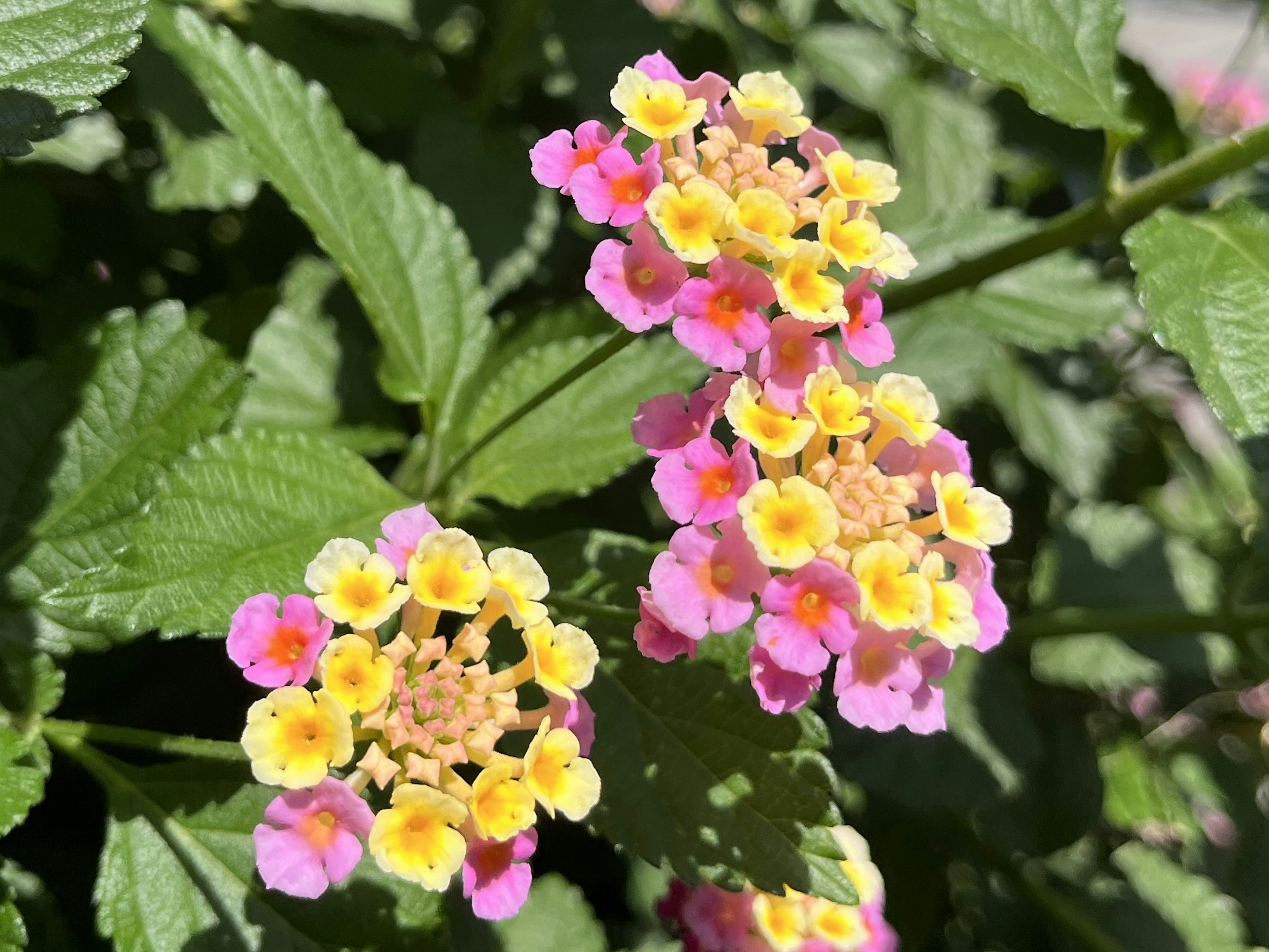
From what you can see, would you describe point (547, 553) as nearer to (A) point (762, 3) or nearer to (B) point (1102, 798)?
(B) point (1102, 798)

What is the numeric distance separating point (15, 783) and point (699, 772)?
517mm

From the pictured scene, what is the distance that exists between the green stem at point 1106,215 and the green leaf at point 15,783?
2.94ft

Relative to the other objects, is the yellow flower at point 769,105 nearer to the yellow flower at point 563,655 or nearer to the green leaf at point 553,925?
the yellow flower at point 563,655

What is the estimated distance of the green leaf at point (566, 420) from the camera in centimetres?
104

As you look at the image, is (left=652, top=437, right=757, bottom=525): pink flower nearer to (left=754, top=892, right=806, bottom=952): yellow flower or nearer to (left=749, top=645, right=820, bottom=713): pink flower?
(left=749, top=645, right=820, bottom=713): pink flower

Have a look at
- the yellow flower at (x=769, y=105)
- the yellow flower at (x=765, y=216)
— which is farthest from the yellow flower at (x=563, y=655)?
the yellow flower at (x=769, y=105)

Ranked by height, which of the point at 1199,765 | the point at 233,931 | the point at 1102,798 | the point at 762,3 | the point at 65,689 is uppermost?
the point at 762,3

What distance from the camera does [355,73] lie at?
1.46 metres

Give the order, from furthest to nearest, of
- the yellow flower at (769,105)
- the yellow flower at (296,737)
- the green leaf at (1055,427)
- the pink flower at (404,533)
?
1. the green leaf at (1055,427)
2. the yellow flower at (769,105)
3. the pink flower at (404,533)
4. the yellow flower at (296,737)

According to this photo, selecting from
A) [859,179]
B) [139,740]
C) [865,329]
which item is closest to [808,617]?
[865,329]

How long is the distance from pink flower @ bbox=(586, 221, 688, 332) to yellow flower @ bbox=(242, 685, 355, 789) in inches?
13.0

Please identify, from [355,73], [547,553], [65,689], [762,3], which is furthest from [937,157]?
[65,689]

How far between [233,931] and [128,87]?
0.99 metres

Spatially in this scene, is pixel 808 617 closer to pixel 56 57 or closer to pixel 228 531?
pixel 228 531
